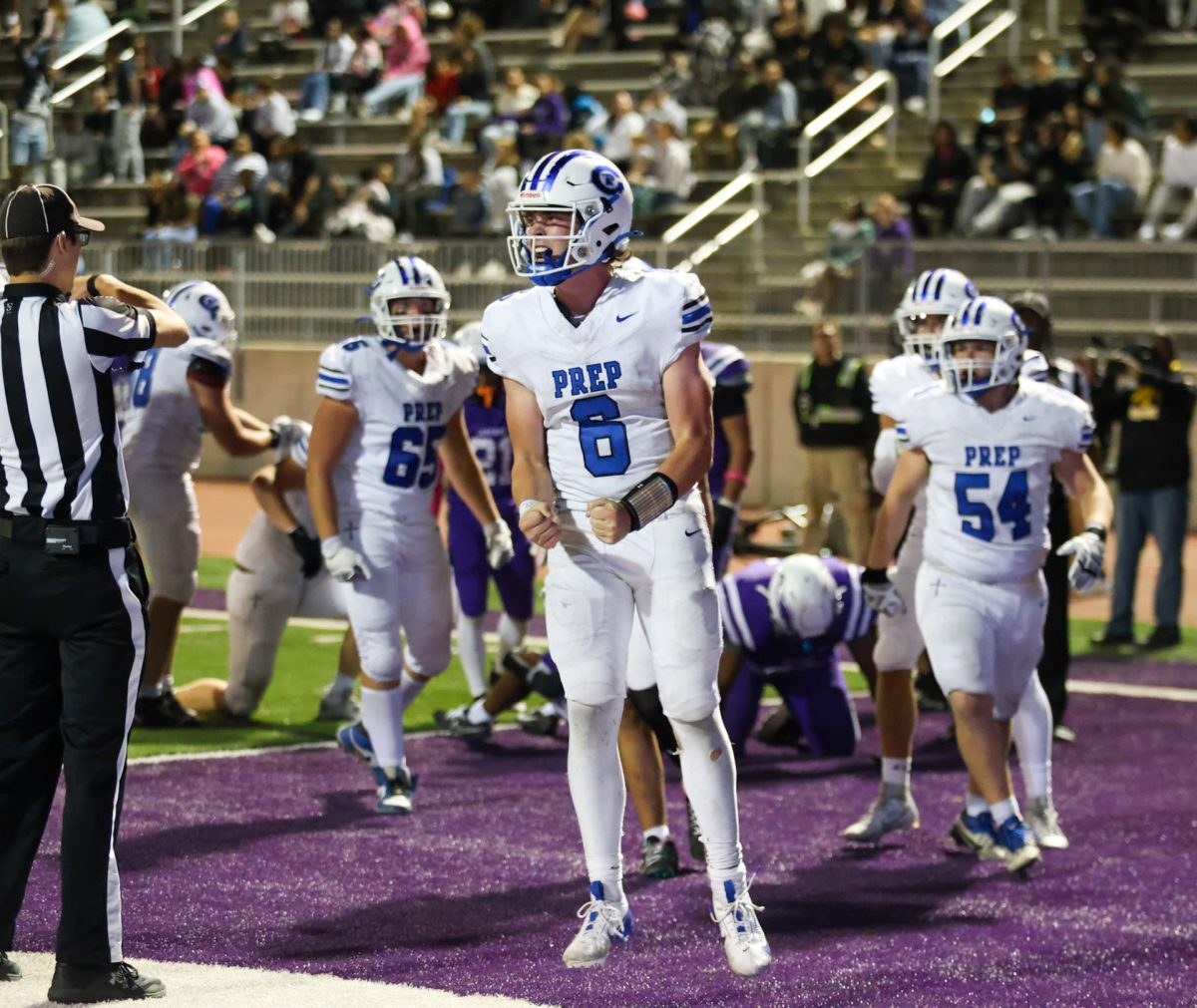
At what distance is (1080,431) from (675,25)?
55.8ft

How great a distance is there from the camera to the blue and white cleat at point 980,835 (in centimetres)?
714

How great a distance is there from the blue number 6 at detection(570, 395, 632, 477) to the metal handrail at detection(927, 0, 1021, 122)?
16.0 m

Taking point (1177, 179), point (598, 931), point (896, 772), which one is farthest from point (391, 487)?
point (1177, 179)

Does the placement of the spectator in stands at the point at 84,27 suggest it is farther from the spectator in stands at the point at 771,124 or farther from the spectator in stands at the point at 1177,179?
the spectator in stands at the point at 1177,179

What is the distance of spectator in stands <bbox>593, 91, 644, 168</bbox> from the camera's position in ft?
69.1

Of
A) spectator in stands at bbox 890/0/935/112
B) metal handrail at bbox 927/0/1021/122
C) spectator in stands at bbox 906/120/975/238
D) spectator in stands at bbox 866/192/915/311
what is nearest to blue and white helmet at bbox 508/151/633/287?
spectator in stands at bbox 866/192/915/311

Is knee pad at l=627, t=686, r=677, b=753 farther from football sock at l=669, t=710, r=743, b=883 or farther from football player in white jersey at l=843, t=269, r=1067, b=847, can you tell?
football sock at l=669, t=710, r=743, b=883

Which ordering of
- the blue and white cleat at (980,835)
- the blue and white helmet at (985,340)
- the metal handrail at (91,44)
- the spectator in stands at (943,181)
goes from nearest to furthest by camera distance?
the blue and white helmet at (985,340)
the blue and white cleat at (980,835)
the spectator in stands at (943,181)
the metal handrail at (91,44)

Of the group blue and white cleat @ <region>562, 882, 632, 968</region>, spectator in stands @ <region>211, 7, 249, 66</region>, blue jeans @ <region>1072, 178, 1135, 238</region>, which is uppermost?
spectator in stands @ <region>211, 7, 249, 66</region>

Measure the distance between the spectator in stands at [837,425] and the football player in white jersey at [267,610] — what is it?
18.6ft

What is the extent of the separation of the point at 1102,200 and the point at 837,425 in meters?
4.44

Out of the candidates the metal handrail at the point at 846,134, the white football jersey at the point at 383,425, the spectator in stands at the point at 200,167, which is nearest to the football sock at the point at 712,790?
the white football jersey at the point at 383,425

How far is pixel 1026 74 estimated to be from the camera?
68.5 feet

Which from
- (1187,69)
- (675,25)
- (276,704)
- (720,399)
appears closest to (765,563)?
(720,399)
